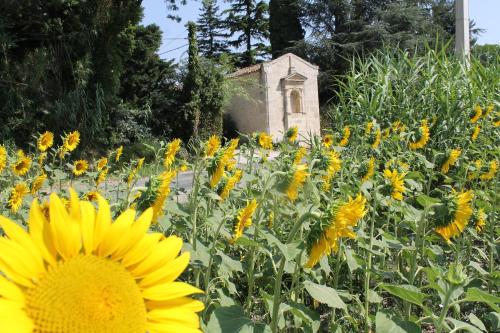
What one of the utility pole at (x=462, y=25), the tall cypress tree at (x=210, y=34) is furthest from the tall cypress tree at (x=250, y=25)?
the utility pole at (x=462, y=25)

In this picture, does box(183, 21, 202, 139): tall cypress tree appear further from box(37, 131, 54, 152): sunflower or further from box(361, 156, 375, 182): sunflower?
box(361, 156, 375, 182): sunflower

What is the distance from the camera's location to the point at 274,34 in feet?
80.9

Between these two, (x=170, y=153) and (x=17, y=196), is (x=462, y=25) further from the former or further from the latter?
(x=17, y=196)

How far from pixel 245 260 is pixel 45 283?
1446 mm

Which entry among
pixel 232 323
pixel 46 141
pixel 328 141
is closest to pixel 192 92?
pixel 46 141

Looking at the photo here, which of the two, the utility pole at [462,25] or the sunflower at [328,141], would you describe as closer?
the sunflower at [328,141]

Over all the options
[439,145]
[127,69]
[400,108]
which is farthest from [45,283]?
[127,69]

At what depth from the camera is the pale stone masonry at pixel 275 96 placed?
1923 cm

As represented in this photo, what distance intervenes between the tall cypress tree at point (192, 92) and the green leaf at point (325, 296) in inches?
570

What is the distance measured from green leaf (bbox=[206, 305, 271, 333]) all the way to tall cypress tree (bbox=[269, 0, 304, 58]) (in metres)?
24.0

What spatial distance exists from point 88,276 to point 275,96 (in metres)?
19.3

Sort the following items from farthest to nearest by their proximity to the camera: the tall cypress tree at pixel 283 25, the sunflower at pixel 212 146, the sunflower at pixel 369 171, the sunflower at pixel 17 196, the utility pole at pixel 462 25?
the tall cypress tree at pixel 283 25
the utility pole at pixel 462 25
the sunflower at pixel 369 171
the sunflower at pixel 17 196
the sunflower at pixel 212 146

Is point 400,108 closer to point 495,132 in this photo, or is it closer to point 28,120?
point 495,132

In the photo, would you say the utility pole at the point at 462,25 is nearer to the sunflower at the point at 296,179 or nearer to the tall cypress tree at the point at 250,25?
the sunflower at the point at 296,179
